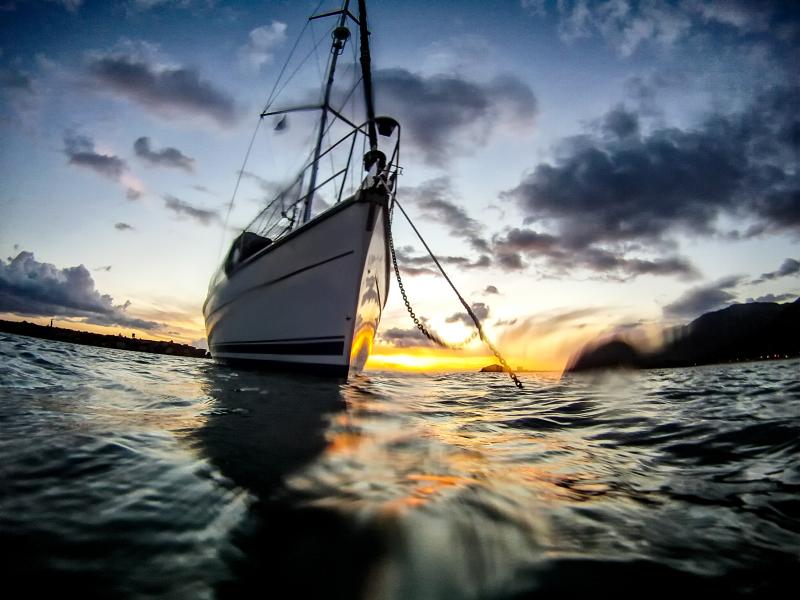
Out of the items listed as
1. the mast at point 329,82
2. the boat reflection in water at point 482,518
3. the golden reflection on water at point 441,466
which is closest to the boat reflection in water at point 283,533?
the boat reflection in water at point 482,518

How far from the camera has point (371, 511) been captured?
1245 millimetres

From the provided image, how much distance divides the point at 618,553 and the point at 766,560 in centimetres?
43

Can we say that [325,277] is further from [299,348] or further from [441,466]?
[441,466]

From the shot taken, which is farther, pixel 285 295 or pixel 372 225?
pixel 285 295

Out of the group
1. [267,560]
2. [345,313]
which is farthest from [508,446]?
[345,313]

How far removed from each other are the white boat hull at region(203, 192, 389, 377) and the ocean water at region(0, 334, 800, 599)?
17.5 feet

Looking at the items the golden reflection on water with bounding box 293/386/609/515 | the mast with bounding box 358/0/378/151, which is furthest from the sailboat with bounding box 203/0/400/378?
the golden reflection on water with bounding box 293/386/609/515

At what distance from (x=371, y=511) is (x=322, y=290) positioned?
23.6 ft

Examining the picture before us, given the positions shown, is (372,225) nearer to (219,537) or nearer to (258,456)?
(258,456)

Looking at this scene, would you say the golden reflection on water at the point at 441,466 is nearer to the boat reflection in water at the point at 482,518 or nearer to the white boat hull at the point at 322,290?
the boat reflection in water at the point at 482,518

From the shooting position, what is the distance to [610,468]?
2023mm

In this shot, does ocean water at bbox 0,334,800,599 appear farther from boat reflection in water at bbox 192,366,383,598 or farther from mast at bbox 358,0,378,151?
mast at bbox 358,0,378,151

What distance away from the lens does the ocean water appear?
86cm

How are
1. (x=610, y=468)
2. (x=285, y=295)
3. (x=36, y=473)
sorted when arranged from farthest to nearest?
(x=285, y=295)
(x=610, y=468)
(x=36, y=473)
